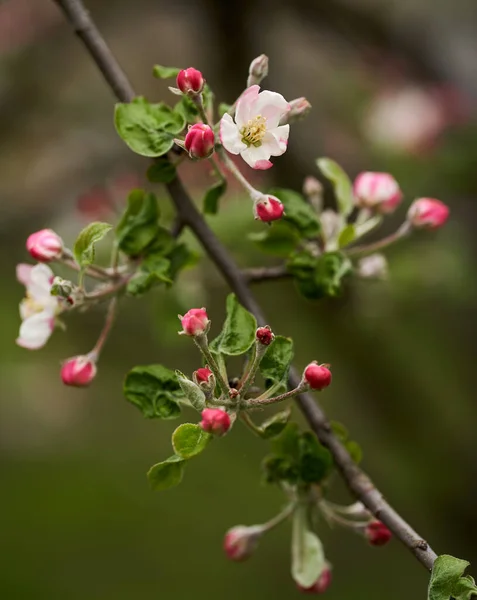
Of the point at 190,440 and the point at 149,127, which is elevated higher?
the point at 149,127

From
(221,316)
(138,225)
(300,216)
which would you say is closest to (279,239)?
(300,216)

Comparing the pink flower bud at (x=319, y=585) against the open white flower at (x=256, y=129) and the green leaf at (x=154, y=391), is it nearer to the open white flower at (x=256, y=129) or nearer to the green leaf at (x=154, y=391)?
the green leaf at (x=154, y=391)

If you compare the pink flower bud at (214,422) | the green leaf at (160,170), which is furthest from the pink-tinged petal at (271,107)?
the pink flower bud at (214,422)

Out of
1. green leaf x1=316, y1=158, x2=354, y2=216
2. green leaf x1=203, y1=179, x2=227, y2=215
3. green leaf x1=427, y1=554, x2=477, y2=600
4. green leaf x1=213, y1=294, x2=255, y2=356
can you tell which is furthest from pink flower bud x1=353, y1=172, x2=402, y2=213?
green leaf x1=427, y1=554, x2=477, y2=600

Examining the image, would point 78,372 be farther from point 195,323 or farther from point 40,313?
point 195,323

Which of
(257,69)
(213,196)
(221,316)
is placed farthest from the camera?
(221,316)

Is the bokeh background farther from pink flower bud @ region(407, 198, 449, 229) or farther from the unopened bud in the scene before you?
the unopened bud
